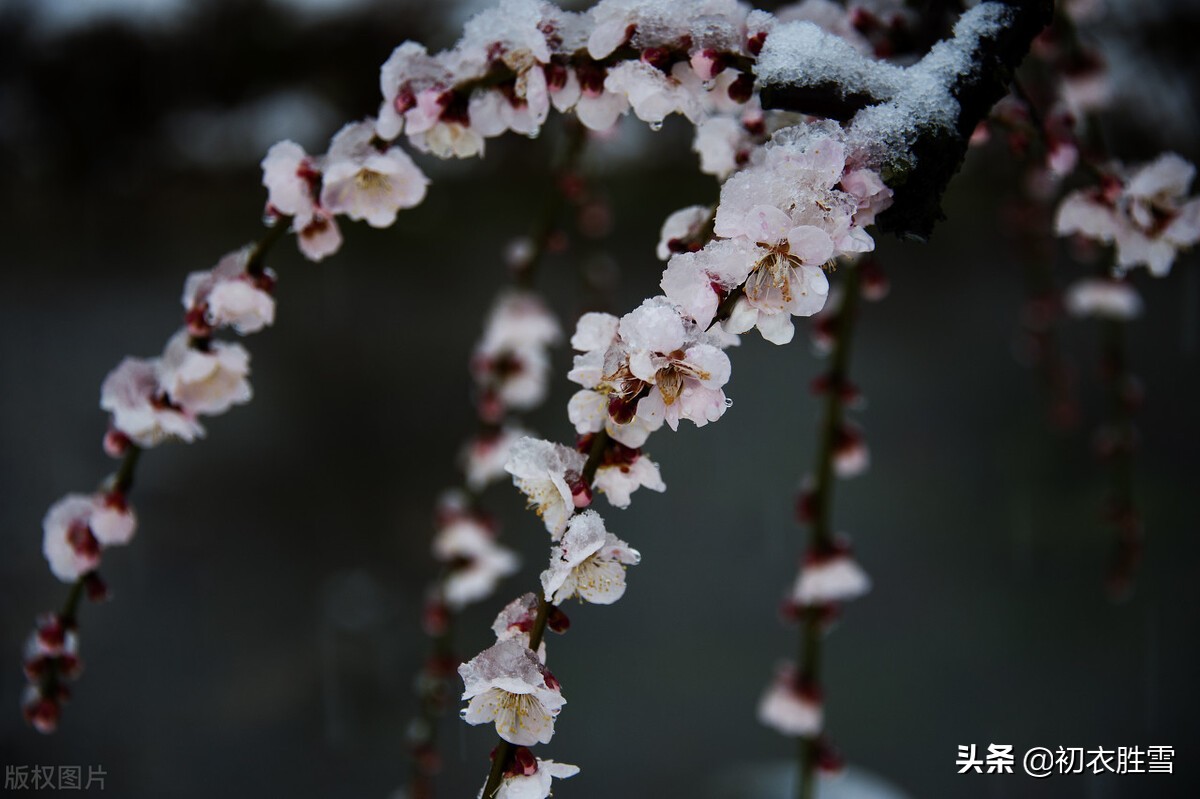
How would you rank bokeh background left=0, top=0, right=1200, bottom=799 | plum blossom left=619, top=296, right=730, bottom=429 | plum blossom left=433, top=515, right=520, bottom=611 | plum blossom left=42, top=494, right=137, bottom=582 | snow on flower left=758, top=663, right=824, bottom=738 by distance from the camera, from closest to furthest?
plum blossom left=619, top=296, right=730, bottom=429 → plum blossom left=42, top=494, right=137, bottom=582 → snow on flower left=758, top=663, right=824, bottom=738 → plum blossom left=433, top=515, right=520, bottom=611 → bokeh background left=0, top=0, right=1200, bottom=799

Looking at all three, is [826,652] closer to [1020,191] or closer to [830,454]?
[1020,191]

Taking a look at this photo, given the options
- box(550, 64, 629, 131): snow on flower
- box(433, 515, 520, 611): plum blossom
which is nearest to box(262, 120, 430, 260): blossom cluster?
box(550, 64, 629, 131): snow on flower

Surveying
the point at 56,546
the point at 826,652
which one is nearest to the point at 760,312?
the point at 56,546

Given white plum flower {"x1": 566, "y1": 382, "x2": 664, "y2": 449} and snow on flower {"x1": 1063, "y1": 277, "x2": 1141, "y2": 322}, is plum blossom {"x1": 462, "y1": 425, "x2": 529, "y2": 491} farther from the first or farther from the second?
snow on flower {"x1": 1063, "y1": 277, "x2": 1141, "y2": 322}

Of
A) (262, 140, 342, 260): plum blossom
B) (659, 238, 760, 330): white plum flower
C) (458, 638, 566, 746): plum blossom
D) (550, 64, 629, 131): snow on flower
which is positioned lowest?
(458, 638, 566, 746): plum blossom

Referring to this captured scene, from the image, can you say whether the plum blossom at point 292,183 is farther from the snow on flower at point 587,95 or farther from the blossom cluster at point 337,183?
the snow on flower at point 587,95

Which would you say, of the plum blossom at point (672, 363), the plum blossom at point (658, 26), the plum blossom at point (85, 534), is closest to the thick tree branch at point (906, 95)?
the plum blossom at point (658, 26)
